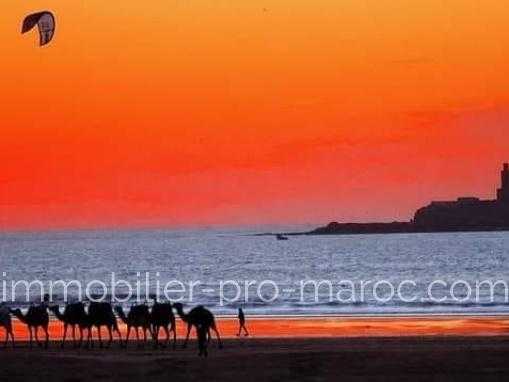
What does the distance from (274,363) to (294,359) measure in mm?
672

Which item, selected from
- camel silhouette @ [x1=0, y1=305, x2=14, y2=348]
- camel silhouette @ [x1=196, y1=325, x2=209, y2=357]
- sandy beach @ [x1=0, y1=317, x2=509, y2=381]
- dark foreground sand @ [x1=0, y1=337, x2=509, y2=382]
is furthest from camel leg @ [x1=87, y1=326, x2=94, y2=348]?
camel silhouette @ [x1=196, y1=325, x2=209, y2=357]

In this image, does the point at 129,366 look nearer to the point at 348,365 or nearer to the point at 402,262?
the point at 348,365

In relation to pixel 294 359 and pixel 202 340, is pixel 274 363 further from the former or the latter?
pixel 202 340

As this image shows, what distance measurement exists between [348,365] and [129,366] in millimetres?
3520

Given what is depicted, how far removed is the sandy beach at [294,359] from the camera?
63.9 ft

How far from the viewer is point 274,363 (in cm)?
2089

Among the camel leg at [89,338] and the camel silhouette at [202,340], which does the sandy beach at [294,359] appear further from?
the camel leg at [89,338]

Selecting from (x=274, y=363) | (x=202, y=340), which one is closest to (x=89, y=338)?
(x=202, y=340)

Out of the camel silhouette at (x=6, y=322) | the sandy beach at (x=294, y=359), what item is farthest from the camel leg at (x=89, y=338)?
the camel silhouette at (x=6, y=322)

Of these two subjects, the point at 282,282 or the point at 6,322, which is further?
the point at 282,282

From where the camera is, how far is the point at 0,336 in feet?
97.3

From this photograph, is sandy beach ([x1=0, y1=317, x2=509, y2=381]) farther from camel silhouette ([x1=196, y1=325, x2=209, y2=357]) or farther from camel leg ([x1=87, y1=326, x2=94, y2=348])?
camel leg ([x1=87, y1=326, x2=94, y2=348])

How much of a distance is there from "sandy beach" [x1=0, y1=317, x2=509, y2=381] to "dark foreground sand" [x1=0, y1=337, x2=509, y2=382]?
1 centimetres

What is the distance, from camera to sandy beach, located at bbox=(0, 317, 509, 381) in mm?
19484
